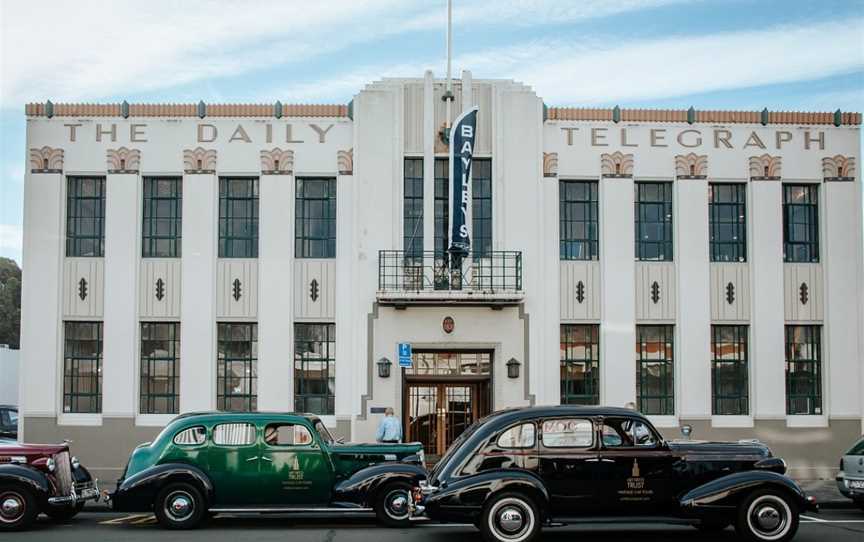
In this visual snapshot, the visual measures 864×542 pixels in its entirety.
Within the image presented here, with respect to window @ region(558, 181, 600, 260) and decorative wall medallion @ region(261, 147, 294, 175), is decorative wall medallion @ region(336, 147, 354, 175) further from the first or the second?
window @ region(558, 181, 600, 260)

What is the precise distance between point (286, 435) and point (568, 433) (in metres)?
4.74

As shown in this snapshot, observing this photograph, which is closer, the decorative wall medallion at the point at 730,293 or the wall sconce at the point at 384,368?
the wall sconce at the point at 384,368

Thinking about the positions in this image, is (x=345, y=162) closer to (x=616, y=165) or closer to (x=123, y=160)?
(x=123, y=160)

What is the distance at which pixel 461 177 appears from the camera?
2288 cm

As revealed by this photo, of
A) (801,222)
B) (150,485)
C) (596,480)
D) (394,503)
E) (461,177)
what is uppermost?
(461,177)

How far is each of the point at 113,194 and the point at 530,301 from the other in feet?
32.7

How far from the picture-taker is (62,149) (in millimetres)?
23891

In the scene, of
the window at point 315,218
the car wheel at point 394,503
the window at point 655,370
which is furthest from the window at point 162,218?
the window at point 655,370

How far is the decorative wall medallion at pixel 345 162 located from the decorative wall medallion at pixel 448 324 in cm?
404

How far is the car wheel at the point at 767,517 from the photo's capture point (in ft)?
44.5

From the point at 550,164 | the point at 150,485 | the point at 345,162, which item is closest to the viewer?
the point at 150,485

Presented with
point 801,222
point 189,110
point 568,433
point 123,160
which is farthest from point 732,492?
point 123,160

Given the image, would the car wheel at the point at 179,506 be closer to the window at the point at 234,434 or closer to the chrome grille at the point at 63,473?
the window at the point at 234,434

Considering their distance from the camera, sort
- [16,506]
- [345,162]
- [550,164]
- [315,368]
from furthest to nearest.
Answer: [550,164]
[345,162]
[315,368]
[16,506]
